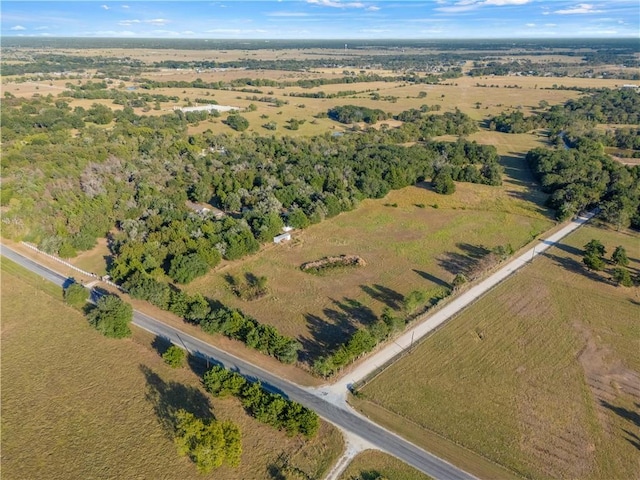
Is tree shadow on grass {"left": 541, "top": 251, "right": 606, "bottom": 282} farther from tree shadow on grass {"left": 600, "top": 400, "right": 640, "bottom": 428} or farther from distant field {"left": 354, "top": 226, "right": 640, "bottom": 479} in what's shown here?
tree shadow on grass {"left": 600, "top": 400, "right": 640, "bottom": 428}

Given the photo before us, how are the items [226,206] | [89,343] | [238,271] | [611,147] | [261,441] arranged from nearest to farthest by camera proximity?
[261,441], [89,343], [238,271], [226,206], [611,147]

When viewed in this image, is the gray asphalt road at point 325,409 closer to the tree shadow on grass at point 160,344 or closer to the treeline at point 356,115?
the tree shadow on grass at point 160,344

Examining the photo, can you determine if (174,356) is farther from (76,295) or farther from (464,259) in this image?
(464,259)

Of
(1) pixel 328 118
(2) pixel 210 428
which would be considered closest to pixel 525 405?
(2) pixel 210 428

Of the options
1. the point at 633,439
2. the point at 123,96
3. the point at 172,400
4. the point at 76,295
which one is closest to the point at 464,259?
the point at 633,439

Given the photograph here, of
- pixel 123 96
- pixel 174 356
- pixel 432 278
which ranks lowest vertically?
pixel 432 278

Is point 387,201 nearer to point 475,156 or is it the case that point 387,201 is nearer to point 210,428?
point 475,156

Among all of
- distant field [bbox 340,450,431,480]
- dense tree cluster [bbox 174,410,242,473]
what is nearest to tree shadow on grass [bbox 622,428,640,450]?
distant field [bbox 340,450,431,480]
